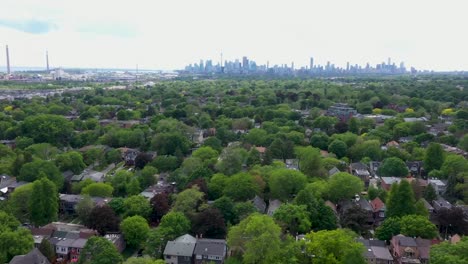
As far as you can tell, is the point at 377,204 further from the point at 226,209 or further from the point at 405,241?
the point at 226,209

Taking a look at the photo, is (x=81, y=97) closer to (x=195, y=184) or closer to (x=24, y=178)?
(x=24, y=178)

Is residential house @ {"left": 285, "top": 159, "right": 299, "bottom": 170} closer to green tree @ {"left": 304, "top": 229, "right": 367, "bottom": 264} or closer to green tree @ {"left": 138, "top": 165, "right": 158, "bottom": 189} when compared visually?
green tree @ {"left": 138, "top": 165, "right": 158, "bottom": 189}

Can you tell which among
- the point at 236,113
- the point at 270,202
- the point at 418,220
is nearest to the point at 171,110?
the point at 236,113

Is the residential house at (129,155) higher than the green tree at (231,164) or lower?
lower

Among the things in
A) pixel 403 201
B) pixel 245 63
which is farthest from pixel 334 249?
pixel 245 63

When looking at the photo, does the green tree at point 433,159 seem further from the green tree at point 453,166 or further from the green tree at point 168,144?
the green tree at point 168,144

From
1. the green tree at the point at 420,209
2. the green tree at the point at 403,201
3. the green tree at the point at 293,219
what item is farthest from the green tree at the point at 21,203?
the green tree at the point at 420,209
